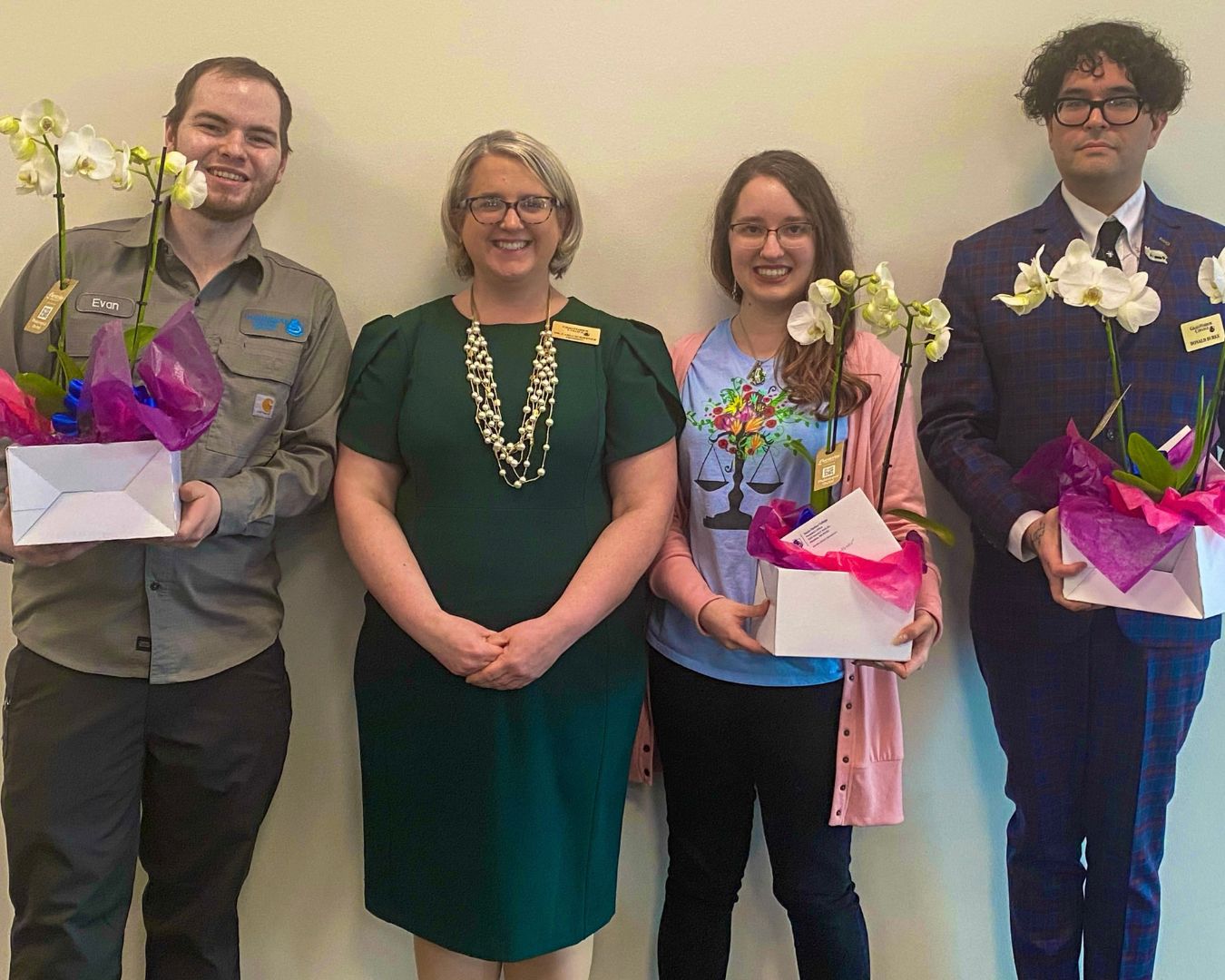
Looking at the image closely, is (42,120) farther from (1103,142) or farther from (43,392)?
(1103,142)

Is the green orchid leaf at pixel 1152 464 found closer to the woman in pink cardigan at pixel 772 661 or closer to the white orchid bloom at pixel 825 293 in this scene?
the woman in pink cardigan at pixel 772 661

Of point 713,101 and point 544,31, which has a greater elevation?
point 544,31

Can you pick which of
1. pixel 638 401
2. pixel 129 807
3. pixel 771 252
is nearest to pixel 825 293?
pixel 771 252

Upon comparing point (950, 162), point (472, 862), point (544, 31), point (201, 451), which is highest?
point (544, 31)

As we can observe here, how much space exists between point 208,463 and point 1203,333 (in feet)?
5.33

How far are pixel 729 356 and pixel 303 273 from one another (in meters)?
0.80

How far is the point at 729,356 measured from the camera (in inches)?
65.9

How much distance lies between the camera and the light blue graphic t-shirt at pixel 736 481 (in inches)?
61.8

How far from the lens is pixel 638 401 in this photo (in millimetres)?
1562

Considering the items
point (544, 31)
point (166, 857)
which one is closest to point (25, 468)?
point (166, 857)

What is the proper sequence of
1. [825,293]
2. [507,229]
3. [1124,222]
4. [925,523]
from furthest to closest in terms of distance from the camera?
[1124,222] < [507,229] < [925,523] < [825,293]

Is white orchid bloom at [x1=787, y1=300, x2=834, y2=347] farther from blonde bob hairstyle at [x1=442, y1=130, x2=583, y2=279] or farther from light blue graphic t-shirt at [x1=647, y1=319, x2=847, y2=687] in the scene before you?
blonde bob hairstyle at [x1=442, y1=130, x2=583, y2=279]

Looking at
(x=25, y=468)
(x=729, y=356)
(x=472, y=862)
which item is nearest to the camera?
(x=25, y=468)

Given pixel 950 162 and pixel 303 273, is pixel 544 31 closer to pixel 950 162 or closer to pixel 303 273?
pixel 303 273
